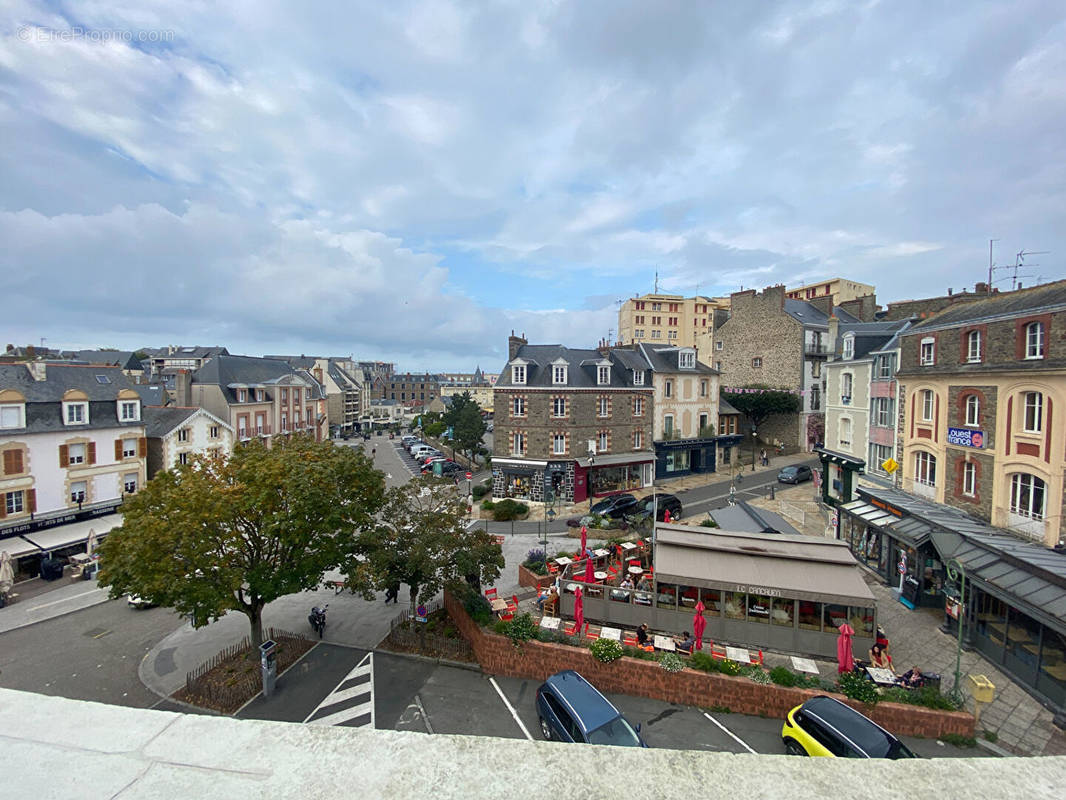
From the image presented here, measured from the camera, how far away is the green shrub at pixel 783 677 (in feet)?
41.4

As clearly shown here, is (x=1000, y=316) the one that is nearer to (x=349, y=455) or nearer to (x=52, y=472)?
(x=349, y=455)

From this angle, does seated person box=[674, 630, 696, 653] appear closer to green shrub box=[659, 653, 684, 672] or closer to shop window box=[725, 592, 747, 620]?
green shrub box=[659, 653, 684, 672]

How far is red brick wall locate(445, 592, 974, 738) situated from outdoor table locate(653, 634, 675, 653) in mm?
1071

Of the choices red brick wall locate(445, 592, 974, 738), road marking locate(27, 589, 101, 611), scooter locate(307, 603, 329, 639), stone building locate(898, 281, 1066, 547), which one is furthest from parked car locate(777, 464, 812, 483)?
road marking locate(27, 589, 101, 611)

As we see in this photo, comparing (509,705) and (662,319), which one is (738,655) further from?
(662,319)

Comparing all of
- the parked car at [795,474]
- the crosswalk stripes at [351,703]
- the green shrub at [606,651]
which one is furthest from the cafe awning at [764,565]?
the parked car at [795,474]

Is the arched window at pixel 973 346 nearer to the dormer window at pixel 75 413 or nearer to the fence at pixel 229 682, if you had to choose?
the fence at pixel 229 682

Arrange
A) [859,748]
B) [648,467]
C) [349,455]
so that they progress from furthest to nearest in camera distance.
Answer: [648,467]
[349,455]
[859,748]

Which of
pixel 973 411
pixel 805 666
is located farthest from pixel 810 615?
pixel 973 411

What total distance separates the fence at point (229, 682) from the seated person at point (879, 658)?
17.4m

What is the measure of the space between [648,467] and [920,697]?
26729mm

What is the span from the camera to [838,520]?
25.5m

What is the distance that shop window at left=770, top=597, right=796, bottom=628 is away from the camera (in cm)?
1511

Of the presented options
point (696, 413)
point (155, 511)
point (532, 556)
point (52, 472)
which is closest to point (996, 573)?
point (532, 556)
